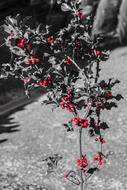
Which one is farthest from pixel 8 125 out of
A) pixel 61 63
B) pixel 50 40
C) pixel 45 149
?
pixel 61 63

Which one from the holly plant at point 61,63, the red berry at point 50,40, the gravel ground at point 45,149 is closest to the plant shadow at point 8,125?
the gravel ground at point 45,149

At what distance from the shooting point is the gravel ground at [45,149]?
9.24 meters

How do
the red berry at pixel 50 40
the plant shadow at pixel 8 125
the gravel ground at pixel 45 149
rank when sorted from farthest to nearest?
1. the plant shadow at pixel 8 125
2. the gravel ground at pixel 45 149
3. the red berry at pixel 50 40

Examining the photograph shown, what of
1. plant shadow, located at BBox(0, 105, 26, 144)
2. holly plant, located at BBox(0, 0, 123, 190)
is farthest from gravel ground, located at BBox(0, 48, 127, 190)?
holly plant, located at BBox(0, 0, 123, 190)

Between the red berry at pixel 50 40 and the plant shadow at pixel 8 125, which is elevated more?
the red berry at pixel 50 40

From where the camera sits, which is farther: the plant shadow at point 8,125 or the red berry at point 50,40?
the plant shadow at point 8,125

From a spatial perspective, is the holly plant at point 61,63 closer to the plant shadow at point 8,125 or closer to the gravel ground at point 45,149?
the gravel ground at point 45,149

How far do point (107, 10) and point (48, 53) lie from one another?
17393 millimetres

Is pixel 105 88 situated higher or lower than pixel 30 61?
lower

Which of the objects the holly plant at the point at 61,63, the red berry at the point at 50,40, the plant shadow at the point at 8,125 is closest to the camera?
the holly plant at the point at 61,63

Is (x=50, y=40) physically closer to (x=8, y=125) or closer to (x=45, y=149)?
(x=45, y=149)

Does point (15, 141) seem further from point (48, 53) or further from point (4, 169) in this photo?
point (48, 53)

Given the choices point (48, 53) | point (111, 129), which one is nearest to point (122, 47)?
point (111, 129)

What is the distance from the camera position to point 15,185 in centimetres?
907
